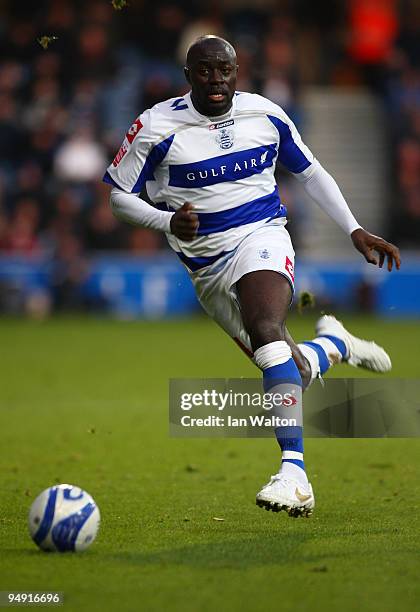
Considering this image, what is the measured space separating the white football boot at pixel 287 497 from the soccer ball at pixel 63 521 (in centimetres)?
87

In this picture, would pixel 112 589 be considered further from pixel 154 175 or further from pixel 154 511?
pixel 154 175

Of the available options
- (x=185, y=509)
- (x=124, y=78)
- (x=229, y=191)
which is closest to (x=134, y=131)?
(x=229, y=191)

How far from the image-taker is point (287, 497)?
5.55 metres

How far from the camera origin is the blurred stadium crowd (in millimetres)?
19766

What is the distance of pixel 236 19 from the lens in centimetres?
2319

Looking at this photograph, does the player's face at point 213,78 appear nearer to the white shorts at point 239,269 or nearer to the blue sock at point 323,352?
the white shorts at point 239,269

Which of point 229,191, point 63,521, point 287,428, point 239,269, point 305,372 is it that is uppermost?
point 229,191

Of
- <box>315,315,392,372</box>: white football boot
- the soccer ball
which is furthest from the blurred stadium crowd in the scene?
the soccer ball

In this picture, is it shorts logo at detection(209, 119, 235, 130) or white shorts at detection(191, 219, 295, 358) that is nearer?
white shorts at detection(191, 219, 295, 358)

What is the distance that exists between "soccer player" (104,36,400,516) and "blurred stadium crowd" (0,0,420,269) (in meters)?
12.5

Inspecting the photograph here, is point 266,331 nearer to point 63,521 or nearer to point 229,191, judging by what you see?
point 229,191

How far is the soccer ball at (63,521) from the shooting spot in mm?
4926

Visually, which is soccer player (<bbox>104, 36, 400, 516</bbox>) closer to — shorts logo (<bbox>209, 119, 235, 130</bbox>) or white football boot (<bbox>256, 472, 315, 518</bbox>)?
shorts logo (<bbox>209, 119, 235, 130</bbox>)

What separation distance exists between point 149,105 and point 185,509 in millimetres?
14953
